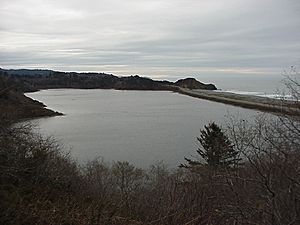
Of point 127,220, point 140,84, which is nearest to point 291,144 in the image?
point 127,220

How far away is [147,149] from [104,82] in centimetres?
9849

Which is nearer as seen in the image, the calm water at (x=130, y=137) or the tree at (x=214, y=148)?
the tree at (x=214, y=148)

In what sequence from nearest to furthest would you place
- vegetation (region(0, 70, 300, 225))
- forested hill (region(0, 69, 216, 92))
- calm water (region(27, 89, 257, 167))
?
vegetation (region(0, 70, 300, 225)), calm water (region(27, 89, 257, 167)), forested hill (region(0, 69, 216, 92))

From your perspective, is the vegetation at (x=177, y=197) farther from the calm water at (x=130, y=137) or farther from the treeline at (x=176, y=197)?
the calm water at (x=130, y=137)

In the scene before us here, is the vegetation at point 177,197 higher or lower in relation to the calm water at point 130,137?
higher

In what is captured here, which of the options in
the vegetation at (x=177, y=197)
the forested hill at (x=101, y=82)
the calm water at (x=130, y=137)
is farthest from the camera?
the forested hill at (x=101, y=82)

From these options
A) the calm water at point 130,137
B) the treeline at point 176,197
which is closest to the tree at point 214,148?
the calm water at point 130,137

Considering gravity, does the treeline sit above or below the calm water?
above

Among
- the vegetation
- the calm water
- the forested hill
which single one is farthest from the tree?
the forested hill

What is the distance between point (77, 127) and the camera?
98.6 feet

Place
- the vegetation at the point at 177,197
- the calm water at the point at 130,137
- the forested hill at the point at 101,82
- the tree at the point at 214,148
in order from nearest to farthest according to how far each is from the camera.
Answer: the vegetation at the point at 177,197 < the tree at the point at 214,148 < the calm water at the point at 130,137 < the forested hill at the point at 101,82

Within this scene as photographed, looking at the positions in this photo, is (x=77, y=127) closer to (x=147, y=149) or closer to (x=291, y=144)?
(x=147, y=149)

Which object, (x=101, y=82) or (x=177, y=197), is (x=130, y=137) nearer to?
(x=177, y=197)

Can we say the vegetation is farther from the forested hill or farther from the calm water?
the forested hill
